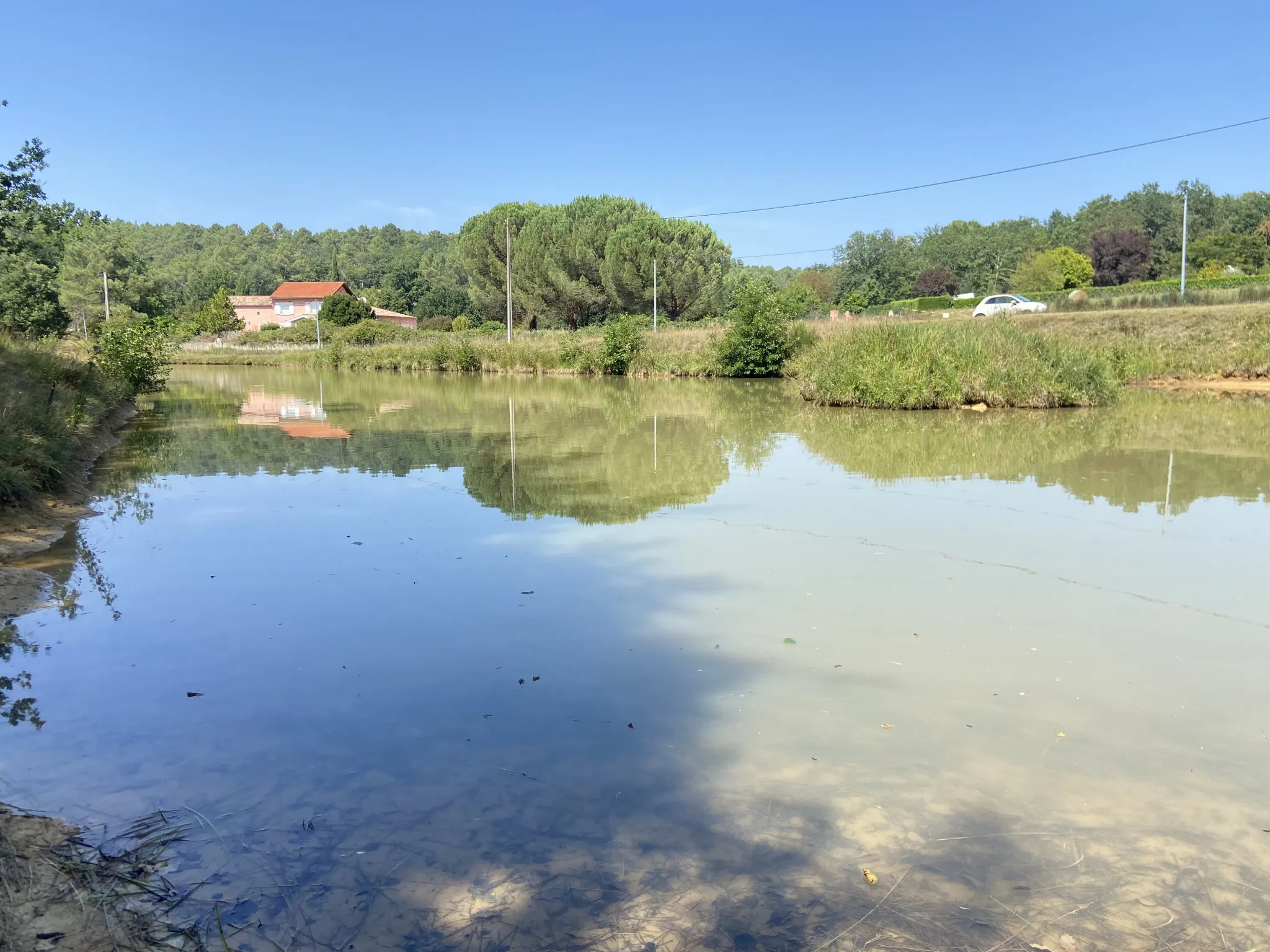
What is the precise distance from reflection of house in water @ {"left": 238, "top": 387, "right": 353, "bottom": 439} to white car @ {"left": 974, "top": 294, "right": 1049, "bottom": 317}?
2749 centimetres

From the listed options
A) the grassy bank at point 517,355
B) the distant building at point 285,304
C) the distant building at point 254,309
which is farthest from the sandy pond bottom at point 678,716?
the distant building at point 254,309

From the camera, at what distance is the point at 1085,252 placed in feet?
278

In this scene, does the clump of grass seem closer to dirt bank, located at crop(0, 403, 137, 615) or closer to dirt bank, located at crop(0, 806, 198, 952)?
dirt bank, located at crop(0, 403, 137, 615)

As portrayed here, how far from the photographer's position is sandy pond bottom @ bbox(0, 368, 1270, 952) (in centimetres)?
301

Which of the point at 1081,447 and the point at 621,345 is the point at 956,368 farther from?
the point at 621,345

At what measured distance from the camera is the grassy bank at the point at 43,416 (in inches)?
340

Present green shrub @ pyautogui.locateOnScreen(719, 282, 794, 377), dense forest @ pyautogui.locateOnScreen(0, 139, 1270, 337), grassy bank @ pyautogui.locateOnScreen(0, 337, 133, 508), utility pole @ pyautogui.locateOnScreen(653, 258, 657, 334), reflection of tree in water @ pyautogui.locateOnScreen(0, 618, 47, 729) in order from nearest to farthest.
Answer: reflection of tree in water @ pyautogui.locateOnScreen(0, 618, 47, 729)
grassy bank @ pyautogui.locateOnScreen(0, 337, 133, 508)
green shrub @ pyautogui.locateOnScreen(719, 282, 794, 377)
utility pole @ pyautogui.locateOnScreen(653, 258, 657, 334)
dense forest @ pyautogui.locateOnScreen(0, 139, 1270, 337)

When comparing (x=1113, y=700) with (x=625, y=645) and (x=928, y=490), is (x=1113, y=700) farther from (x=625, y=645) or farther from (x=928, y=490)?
(x=928, y=490)

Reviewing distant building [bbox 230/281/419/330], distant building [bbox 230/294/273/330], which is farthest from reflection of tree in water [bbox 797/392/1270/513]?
distant building [bbox 230/294/273/330]

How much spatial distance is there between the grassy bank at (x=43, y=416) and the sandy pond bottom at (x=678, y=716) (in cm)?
82

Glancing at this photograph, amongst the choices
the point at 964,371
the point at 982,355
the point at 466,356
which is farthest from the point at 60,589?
the point at 466,356

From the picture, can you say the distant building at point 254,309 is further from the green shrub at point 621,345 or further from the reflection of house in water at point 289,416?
the reflection of house in water at point 289,416

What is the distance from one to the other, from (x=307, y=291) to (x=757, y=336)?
74881 millimetres

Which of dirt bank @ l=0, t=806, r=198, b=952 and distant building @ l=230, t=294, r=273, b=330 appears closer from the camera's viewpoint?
dirt bank @ l=0, t=806, r=198, b=952
